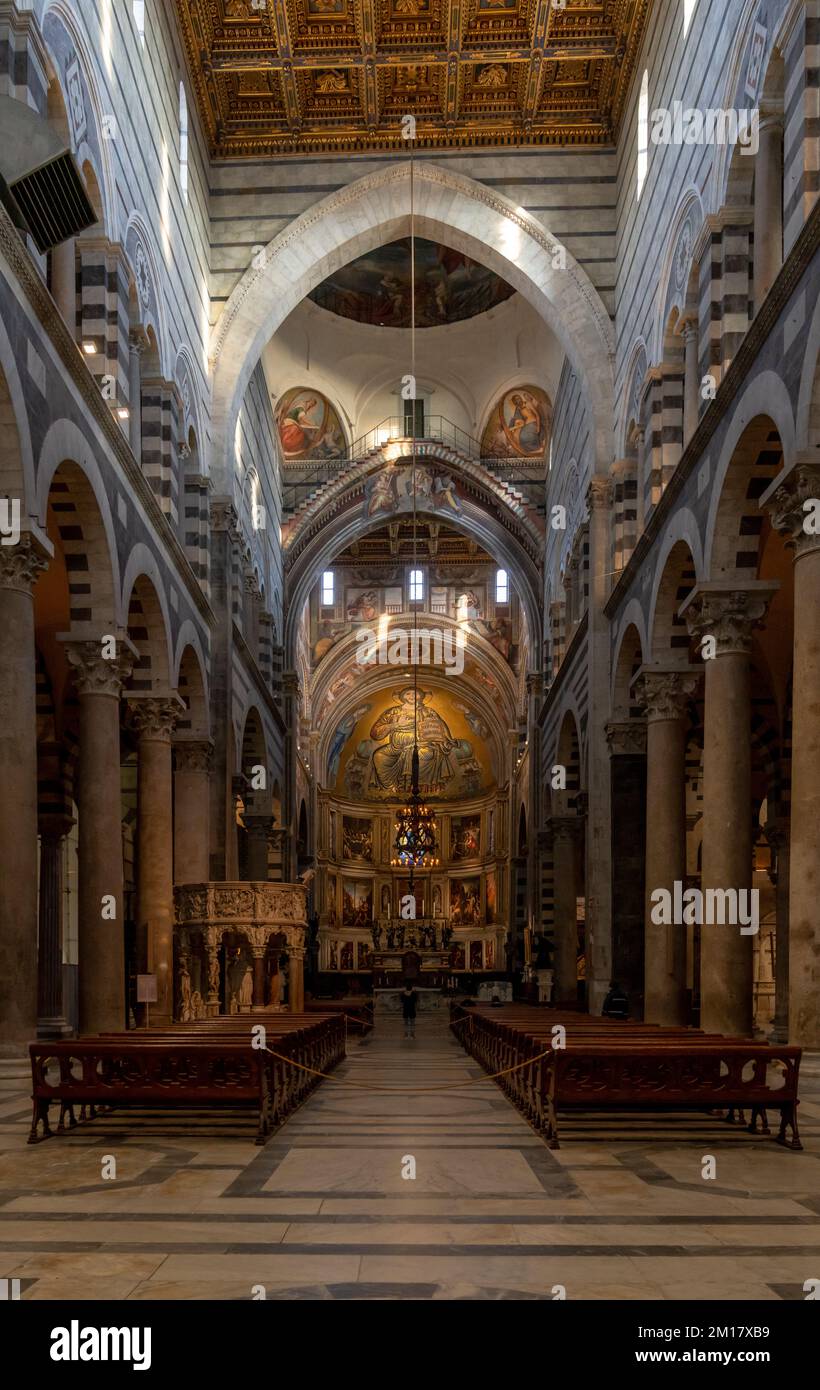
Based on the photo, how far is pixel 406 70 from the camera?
26.6 metres

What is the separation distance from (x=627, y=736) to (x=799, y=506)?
42.0ft

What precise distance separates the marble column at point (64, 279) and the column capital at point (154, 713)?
21.9 ft

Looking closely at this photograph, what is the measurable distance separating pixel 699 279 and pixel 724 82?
2.55 metres

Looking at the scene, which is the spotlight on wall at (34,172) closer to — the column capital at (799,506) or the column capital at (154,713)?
the column capital at (799,506)

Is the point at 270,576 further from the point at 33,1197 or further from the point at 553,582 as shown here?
the point at 33,1197

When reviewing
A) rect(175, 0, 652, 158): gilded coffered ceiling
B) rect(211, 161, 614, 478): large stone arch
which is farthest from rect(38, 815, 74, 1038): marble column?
rect(175, 0, 652, 158): gilded coffered ceiling

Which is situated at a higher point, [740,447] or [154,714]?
[740,447]

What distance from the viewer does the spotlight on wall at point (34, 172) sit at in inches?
472

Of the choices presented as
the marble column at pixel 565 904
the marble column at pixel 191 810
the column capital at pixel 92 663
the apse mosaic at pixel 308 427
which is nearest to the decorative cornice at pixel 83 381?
the column capital at pixel 92 663

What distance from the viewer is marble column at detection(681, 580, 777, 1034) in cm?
1642

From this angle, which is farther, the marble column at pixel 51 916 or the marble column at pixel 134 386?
the marble column at pixel 51 916

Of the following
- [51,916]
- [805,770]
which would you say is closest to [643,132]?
[805,770]

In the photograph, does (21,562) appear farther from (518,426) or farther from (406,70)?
(518,426)

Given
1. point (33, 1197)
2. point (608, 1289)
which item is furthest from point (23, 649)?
point (608, 1289)
